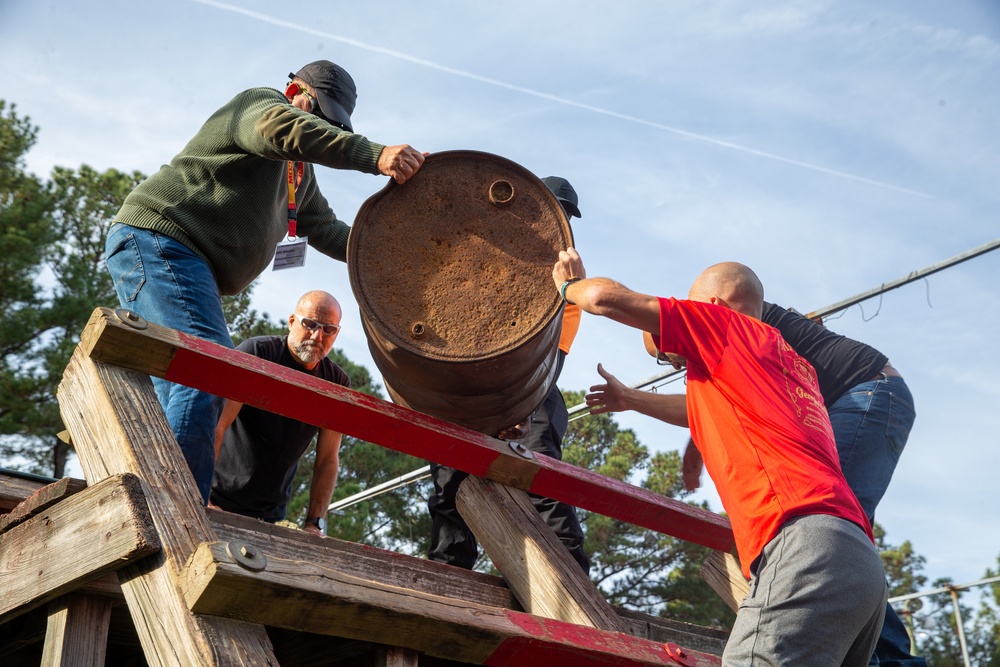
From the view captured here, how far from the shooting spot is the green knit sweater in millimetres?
3178

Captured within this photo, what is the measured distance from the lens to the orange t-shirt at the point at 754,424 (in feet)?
8.20

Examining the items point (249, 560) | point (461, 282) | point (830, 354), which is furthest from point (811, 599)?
point (830, 354)

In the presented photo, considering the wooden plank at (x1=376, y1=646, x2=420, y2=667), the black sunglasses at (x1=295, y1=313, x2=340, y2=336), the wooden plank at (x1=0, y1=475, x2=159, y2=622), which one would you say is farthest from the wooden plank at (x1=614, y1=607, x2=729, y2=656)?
Answer: the black sunglasses at (x1=295, y1=313, x2=340, y2=336)

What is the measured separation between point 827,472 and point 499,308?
1.14 meters

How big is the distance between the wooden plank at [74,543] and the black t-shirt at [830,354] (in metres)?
2.74

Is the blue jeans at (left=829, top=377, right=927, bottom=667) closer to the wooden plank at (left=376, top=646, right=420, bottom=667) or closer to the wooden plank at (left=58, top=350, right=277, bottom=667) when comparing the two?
the wooden plank at (left=376, top=646, right=420, bottom=667)

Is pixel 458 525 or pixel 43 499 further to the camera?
pixel 458 525

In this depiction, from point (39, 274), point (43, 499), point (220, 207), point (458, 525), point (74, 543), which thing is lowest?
point (74, 543)

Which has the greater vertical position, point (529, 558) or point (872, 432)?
point (872, 432)

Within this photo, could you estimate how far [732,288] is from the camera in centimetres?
319

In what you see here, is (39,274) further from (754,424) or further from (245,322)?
(754,424)

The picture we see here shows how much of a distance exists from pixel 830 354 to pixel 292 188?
2.36 m

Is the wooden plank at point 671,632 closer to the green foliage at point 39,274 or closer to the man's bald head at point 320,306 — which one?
the man's bald head at point 320,306

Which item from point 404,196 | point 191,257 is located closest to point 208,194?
point 191,257
